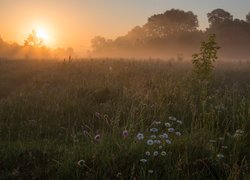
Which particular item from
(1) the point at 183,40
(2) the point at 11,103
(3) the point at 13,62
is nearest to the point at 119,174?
(2) the point at 11,103

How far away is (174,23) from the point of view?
6250cm

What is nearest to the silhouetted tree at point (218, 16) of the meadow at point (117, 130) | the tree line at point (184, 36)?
the tree line at point (184, 36)

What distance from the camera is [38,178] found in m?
4.22

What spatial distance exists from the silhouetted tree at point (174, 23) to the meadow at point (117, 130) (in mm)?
51960

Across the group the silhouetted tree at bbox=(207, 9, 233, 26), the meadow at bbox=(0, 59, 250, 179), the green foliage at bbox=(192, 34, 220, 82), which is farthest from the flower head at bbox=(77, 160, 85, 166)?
the silhouetted tree at bbox=(207, 9, 233, 26)

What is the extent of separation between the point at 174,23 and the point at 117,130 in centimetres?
5878

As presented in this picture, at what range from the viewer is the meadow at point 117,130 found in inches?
167

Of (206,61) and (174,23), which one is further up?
(174,23)

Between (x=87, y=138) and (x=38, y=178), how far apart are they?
1.34 m

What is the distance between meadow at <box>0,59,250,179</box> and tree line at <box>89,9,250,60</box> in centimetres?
3946

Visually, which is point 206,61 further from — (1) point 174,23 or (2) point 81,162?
(1) point 174,23

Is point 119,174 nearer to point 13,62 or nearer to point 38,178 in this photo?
point 38,178

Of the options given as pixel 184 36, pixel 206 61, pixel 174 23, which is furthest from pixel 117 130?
pixel 174 23

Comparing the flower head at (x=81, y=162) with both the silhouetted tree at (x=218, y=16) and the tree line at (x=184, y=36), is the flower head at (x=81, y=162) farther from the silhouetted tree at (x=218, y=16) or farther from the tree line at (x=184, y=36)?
the silhouetted tree at (x=218, y=16)
